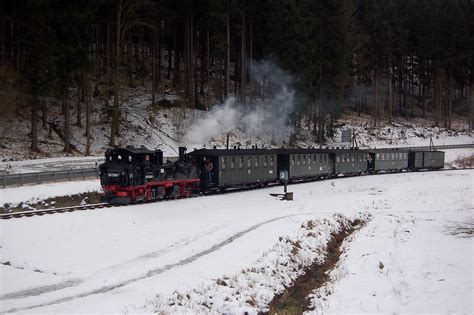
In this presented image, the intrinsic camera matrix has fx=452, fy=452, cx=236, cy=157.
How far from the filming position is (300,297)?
13.3 metres

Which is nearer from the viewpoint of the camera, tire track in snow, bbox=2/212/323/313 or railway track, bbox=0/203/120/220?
tire track in snow, bbox=2/212/323/313

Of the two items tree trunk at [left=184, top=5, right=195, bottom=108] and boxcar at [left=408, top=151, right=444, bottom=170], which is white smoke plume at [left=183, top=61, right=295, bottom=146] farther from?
boxcar at [left=408, top=151, right=444, bottom=170]

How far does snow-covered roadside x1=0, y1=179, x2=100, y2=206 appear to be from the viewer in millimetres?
22594

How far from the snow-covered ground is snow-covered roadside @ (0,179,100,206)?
39 cm

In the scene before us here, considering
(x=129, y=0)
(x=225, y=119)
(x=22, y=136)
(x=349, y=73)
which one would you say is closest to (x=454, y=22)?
(x=349, y=73)

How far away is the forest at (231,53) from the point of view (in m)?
37.2

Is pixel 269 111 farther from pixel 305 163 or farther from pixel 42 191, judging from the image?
pixel 42 191

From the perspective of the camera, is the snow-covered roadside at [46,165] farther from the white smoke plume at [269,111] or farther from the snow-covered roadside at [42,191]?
the white smoke plume at [269,111]

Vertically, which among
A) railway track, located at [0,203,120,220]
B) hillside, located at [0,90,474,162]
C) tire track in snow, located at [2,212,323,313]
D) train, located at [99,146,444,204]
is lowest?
tire track in snow, located at [2,212,323,313]

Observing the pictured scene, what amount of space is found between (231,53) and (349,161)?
26.2 m

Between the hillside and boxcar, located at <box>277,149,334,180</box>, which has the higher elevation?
the hillside

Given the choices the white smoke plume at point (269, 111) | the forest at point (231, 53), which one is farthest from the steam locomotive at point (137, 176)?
the white smoke plume at point (269, 111)

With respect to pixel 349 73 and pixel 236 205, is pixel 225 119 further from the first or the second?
pixel 349 73

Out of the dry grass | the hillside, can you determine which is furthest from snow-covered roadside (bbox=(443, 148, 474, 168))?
the dry grass
